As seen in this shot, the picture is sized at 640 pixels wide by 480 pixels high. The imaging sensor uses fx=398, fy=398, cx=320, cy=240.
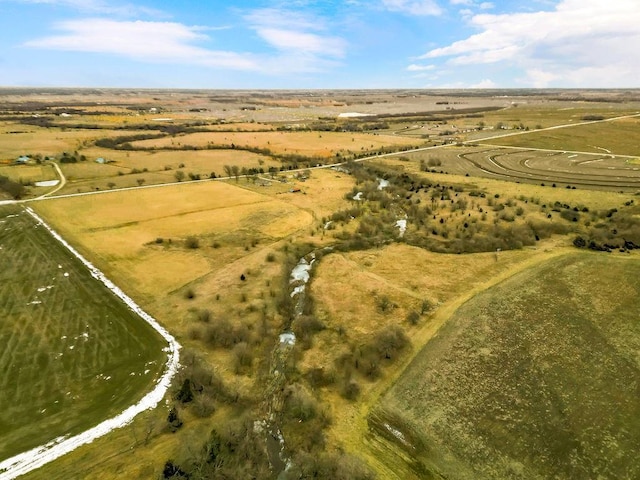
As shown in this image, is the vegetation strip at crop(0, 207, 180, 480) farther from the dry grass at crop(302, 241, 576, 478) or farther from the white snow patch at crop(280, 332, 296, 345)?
the dry grass at crop(302, 241, 576, 478)

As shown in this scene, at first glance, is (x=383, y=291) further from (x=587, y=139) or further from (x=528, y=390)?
(x=587, y=139)

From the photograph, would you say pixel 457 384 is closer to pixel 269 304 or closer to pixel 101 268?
pixel 269 304

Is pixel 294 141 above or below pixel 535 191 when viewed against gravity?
above

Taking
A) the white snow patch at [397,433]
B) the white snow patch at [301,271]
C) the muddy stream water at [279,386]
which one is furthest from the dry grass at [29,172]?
the white snow patch at [397,433]

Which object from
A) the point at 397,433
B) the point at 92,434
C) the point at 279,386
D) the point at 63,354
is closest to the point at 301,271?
the point at 279,386

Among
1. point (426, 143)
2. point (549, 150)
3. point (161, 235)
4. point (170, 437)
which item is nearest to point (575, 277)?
point (170, 437)

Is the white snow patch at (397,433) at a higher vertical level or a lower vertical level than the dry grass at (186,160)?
lower

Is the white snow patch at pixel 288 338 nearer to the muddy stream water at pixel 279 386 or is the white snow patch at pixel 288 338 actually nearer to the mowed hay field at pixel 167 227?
the muddy stream water at pixel 279 386
